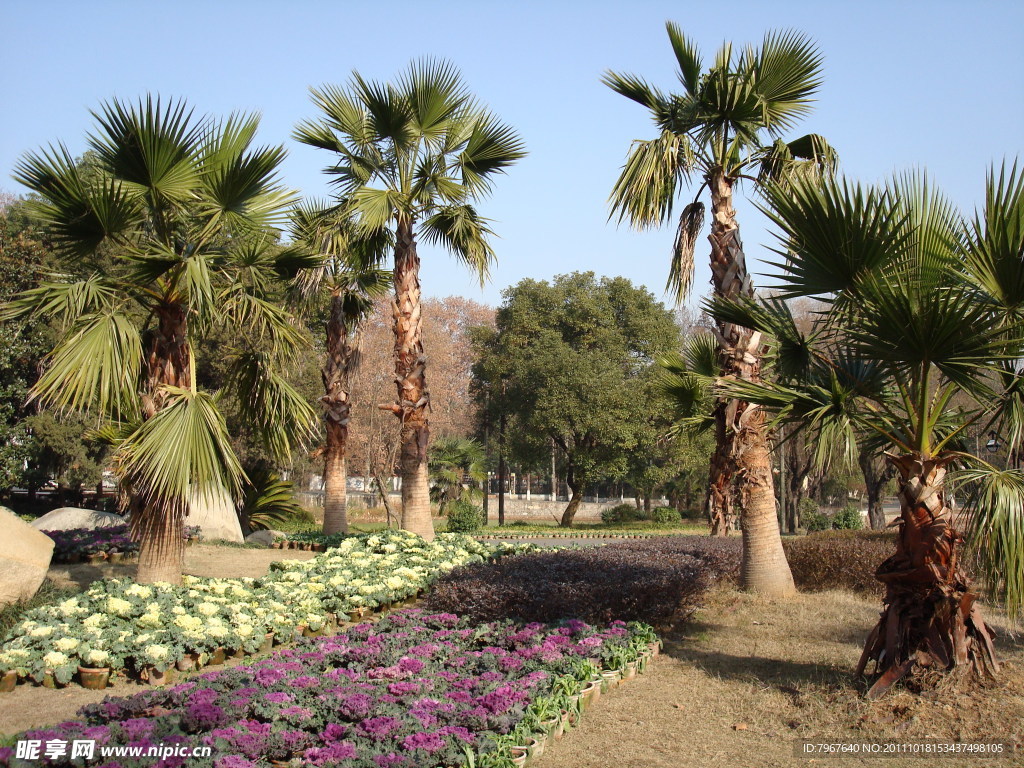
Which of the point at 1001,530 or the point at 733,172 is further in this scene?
the point at 733,172

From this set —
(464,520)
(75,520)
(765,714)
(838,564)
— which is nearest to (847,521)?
(464,520)

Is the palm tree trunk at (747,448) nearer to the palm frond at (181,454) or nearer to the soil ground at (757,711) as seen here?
the soil ground at (757,711)

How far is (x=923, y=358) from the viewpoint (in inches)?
208

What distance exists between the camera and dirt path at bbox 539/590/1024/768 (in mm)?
4930

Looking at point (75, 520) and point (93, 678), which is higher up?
point (75, 520)

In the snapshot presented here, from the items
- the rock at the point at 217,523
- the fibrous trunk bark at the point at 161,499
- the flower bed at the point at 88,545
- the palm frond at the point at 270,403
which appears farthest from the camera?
the rock at the point at 217,523

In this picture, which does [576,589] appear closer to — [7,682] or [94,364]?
[7,682]

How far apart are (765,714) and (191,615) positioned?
4.97 meters

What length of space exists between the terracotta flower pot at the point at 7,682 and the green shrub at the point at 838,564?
9374 millimetres

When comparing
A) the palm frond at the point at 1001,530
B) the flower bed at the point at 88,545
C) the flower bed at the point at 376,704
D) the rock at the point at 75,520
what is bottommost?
the flower bed at the point at 376,704

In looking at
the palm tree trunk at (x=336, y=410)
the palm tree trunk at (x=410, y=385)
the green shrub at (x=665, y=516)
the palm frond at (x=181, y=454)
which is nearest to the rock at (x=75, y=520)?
the palm tree trunk at (x=336, y=410)

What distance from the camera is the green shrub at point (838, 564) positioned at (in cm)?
1076

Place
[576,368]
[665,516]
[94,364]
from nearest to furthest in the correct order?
[94,364] → [576,368] → [665,516]

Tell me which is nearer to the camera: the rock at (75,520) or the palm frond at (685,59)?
the palm frond at (685,59)
